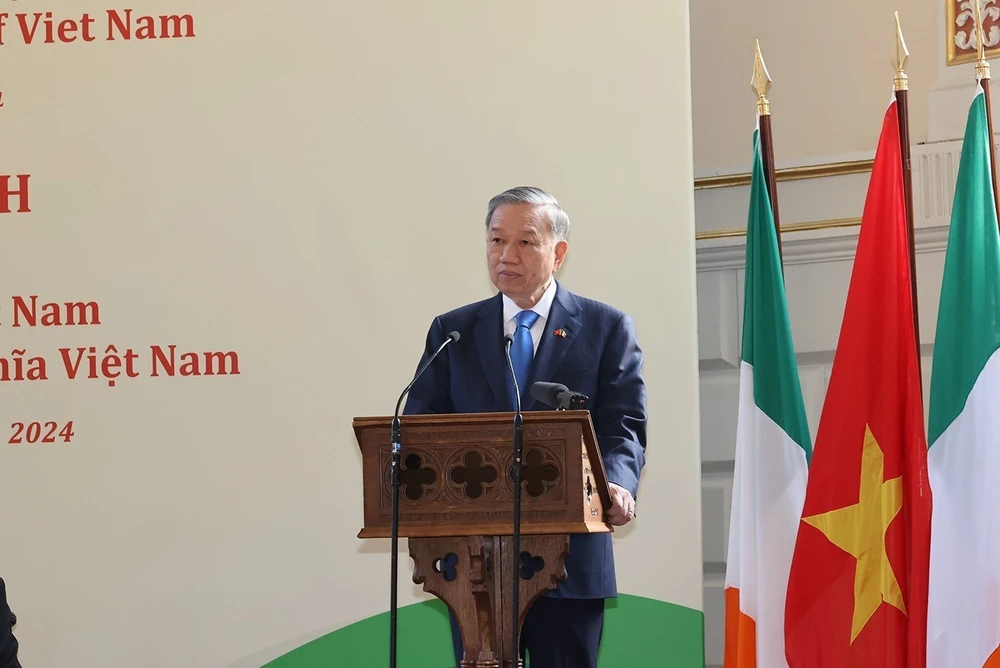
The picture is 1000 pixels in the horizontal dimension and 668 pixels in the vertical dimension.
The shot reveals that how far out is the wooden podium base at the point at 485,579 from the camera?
234 centimetres

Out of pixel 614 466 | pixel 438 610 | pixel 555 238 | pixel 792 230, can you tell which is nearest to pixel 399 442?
pixel 614 466

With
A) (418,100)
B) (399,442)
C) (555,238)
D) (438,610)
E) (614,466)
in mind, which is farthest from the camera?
(418,100)

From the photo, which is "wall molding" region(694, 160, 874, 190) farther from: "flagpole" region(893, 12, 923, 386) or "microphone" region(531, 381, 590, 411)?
"microphone" region(531, 381, 590, 411)

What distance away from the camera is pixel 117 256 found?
3.90 metres

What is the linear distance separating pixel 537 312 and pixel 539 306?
16mm

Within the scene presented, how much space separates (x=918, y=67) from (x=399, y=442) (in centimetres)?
249

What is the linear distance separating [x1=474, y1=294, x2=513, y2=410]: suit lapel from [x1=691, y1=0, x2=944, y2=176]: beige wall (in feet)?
4.86

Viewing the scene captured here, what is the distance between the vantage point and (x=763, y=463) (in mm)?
A: 3408

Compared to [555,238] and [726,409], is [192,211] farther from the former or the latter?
[726,409]

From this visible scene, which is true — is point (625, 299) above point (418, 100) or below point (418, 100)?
below

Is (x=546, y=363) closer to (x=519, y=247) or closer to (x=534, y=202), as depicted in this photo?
(x=519, y=247)

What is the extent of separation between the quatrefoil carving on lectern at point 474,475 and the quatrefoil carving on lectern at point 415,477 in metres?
0.05

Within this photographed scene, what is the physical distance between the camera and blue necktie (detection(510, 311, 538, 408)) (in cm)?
286

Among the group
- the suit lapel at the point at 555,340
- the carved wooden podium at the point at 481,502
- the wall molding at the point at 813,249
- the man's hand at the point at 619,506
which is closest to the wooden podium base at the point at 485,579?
the carved wooden podium at the point at 481,502
